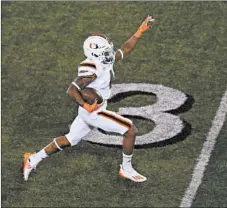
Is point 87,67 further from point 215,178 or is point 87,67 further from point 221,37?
point 221,37

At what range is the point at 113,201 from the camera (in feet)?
32.2

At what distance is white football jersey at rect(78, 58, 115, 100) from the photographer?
9.70 metres

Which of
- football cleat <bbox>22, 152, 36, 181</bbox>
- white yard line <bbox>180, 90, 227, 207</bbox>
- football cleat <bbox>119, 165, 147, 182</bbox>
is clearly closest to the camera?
white yard line <bbox>180, 90, 227, 207</bbox>

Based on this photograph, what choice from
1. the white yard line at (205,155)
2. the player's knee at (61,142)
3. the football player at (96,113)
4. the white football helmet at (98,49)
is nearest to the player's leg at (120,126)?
the football player at (96,113)

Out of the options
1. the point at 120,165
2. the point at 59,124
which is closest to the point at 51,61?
the point at 59,124

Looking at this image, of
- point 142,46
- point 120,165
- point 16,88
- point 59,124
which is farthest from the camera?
point 142,46

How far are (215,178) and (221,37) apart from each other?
3.70 m

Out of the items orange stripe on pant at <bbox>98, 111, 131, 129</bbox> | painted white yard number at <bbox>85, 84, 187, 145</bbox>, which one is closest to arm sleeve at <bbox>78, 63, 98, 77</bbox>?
orange stripe on pant at <bbox>98, 111, 131, 129</bbox>

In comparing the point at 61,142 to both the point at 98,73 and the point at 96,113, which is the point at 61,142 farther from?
the point at 98,73

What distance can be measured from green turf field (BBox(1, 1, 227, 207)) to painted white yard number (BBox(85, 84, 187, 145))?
0.42 feet

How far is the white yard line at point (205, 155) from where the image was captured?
9828 mm

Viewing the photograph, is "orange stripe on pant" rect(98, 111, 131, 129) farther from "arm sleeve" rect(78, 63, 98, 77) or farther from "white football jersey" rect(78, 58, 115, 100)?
"arm sleeve" rect(78, 63, 98, 77)

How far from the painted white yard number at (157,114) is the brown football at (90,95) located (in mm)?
1197

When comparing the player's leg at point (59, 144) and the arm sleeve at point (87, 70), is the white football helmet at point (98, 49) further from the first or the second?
the player's leg at point (59, 144)
